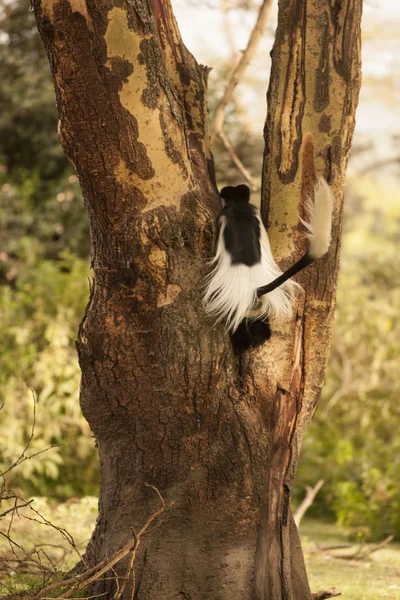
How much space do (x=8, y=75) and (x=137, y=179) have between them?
20.0ft

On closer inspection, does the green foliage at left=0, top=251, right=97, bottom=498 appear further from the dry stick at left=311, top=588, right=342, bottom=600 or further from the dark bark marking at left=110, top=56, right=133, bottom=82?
the dark bark marking at left=110, top=56, right=133, bottom=82

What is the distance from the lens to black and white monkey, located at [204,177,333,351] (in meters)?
2.06

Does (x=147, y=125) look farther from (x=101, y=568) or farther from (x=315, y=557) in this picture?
(x=315, y=557)

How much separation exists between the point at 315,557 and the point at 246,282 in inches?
79.7

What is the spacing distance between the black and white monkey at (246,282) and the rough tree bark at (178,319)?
4cm

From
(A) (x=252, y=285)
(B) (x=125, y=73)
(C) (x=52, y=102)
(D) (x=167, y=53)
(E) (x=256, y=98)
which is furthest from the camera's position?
(E) (x=256, y=98)

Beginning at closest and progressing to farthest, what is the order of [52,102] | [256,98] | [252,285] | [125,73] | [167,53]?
[125,73]
[252,285]
[167,53]
[52,102]
[256,98]

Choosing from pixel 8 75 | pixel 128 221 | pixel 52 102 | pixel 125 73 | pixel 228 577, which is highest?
pixel 8 75

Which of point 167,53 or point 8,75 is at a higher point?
point 8,75

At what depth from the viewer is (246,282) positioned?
208cm

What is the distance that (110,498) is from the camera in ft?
7.07

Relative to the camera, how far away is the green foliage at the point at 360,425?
416 centimetres

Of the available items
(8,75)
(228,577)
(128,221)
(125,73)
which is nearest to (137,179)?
(128,221)

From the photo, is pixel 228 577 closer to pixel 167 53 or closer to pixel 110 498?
pixel 110 498
